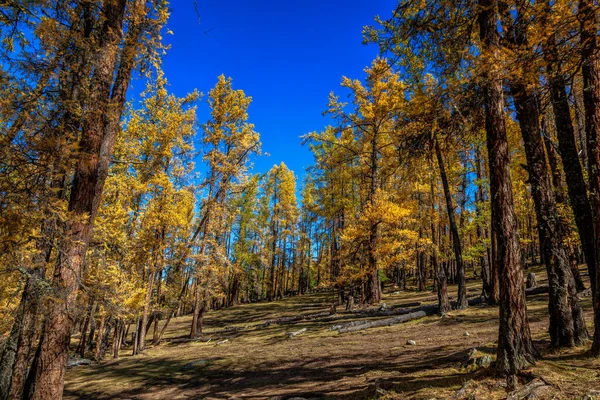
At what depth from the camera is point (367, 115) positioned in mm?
17297

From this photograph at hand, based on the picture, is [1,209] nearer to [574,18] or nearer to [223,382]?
[223,382]

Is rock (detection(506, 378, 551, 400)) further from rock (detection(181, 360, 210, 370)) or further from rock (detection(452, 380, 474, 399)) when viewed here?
rock (detection(181, 360, 210, 370))

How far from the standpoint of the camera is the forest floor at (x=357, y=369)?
4.48 m

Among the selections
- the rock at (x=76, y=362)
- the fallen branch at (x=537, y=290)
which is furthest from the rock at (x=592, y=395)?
the rock at (x=76, y=362)

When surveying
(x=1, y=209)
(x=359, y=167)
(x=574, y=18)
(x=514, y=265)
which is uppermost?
(x=359, y=167)

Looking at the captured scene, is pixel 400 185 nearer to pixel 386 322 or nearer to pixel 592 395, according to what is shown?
pixel 592 395

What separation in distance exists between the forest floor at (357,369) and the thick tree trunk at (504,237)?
0.27 meters

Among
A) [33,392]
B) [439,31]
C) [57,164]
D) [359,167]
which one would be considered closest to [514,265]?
[439,31]

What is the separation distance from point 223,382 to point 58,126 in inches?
283

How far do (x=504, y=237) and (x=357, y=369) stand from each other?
451 cm

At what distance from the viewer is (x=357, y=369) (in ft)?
24.0

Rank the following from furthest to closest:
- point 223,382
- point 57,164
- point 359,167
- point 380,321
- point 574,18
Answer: point 359,167 → point 380,321 → point 223,382 → point 57,164 → point 574,18

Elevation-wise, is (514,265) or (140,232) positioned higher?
(140,232)

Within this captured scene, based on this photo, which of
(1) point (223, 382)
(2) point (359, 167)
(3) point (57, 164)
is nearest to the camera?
(3) point (57, 164)
